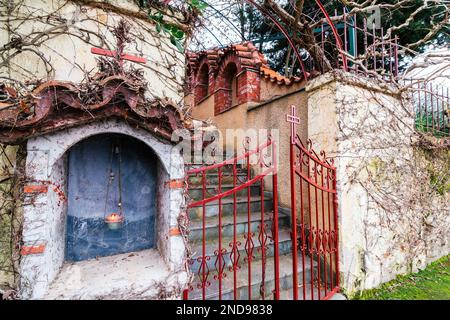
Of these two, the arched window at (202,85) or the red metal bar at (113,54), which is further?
the arched window at (202,85)

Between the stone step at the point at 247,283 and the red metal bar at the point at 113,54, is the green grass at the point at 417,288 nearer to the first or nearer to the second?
the stone step at the point at 247,283

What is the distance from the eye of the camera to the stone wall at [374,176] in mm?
2721

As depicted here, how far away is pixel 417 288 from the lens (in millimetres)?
2980

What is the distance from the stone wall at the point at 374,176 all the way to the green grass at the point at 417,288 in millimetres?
89

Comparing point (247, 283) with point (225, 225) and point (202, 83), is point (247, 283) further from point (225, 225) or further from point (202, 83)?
point (202, 83)

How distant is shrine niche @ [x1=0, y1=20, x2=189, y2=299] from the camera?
4.96 ft

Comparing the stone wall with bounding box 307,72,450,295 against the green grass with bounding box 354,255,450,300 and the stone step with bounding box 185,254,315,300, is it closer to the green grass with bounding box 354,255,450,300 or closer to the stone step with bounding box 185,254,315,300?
the green grass with bounding box 354,255,450,300

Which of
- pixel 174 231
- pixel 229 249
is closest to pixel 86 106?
pixel 174 231

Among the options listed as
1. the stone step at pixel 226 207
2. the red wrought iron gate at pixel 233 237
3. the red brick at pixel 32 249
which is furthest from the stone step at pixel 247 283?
the red brick at pixel 32 249

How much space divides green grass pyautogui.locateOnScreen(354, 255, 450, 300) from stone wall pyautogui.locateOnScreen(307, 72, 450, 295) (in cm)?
9

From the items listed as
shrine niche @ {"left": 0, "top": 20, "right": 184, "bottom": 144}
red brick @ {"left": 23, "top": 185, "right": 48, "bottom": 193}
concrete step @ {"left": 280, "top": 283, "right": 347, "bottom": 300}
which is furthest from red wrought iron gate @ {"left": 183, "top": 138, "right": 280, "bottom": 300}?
red brick @ {"left": 23, "top": 185, "right": 48, "bottom": 193}

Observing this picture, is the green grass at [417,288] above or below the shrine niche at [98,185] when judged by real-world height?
below

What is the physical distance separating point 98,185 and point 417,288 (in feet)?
13.1
